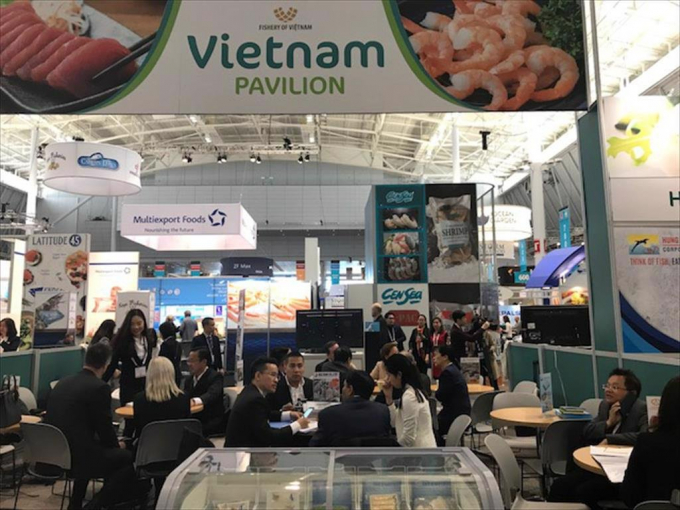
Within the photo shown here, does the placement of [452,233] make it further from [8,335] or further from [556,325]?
[8,335]

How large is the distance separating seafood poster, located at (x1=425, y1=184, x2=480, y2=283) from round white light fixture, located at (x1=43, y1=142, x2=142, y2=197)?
17.9 feet

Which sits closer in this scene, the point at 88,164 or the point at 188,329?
the point at 88,164

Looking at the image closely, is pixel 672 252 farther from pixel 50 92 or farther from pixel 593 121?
pixel 50 92

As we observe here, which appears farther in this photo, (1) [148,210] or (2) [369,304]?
(1) [148,210]

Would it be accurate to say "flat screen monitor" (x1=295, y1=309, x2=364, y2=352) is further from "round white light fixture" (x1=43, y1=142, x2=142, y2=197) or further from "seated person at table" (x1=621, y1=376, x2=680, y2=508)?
"seated person at table" (x1=621, y1=376, x2=680, y2=508)

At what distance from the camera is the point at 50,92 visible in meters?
4.65

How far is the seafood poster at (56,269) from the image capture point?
9.61m

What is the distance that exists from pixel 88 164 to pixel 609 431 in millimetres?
8948

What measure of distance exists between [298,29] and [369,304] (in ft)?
18.6

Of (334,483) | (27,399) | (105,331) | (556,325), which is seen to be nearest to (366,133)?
(556,325)

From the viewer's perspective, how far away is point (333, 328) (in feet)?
25.0

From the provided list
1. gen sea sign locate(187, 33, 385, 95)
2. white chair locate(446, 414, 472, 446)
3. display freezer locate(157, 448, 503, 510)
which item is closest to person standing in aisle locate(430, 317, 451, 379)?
white chair locate(446, 414, 472, 446)

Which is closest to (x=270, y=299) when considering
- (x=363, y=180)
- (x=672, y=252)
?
(x=672, y=252)

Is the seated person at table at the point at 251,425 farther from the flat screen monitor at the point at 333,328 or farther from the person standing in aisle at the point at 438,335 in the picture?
the person standing in aisle at the point at 438,335
